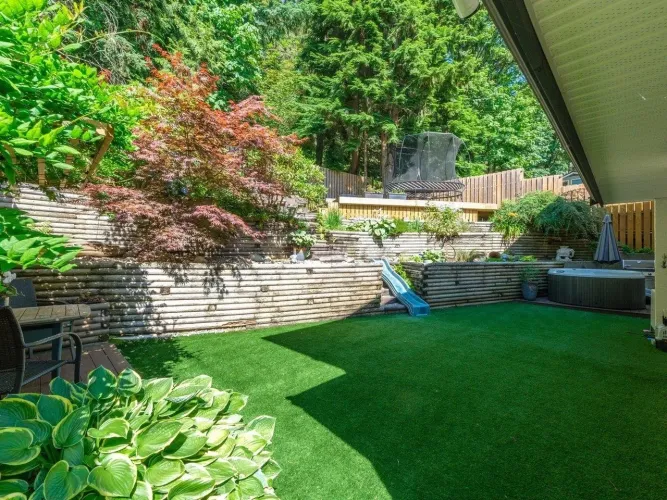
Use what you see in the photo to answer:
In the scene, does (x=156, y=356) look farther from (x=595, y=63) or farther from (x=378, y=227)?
(x=378, y=227)

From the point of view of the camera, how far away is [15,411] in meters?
1.12

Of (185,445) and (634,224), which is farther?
(634,224)

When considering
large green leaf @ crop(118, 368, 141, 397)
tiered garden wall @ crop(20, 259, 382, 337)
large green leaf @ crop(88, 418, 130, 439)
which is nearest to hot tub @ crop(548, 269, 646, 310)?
tiered garden wall @ crop(20, 259, 382, 337)

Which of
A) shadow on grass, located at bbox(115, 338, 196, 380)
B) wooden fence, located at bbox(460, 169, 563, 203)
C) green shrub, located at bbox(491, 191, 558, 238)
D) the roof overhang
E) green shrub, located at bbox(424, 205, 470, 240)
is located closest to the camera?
the roof overhang

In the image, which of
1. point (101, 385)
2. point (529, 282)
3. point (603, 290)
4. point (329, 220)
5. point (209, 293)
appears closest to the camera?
point (101, 385)

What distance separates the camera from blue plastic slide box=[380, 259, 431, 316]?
616 cm

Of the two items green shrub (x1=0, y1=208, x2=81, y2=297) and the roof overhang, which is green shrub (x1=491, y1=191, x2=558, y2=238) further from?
green shrub (x1=0, y1=208, x2=81, y2=297)

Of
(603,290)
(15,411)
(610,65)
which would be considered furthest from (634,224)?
(15,411)

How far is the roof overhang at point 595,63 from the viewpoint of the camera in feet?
4.08

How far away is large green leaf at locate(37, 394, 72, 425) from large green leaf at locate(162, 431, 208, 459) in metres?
0.42

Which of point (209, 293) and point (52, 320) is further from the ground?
point (52, 320)

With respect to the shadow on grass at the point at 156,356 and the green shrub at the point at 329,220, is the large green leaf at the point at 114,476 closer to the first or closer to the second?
the shadow on grass at the point at 156,356

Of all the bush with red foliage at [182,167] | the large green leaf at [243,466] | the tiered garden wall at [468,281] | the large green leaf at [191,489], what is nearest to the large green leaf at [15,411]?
the large green leaf at [191,489]

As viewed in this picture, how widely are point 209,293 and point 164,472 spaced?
13.2ft
